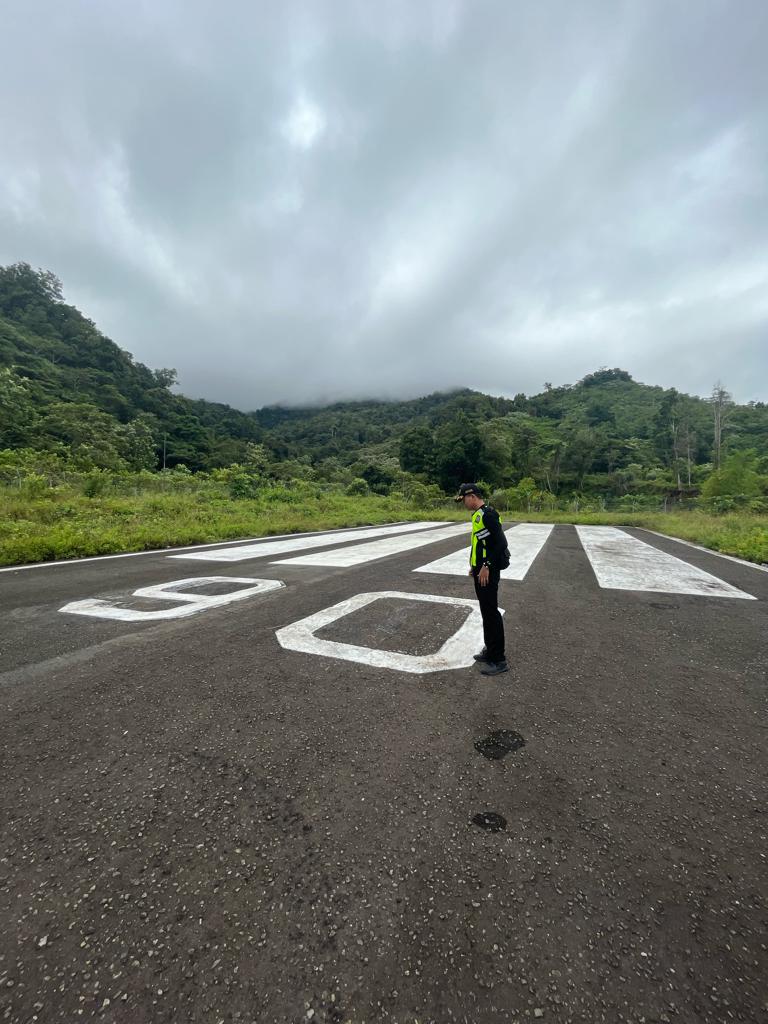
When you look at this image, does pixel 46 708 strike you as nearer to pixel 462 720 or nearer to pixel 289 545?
pixel 462 720

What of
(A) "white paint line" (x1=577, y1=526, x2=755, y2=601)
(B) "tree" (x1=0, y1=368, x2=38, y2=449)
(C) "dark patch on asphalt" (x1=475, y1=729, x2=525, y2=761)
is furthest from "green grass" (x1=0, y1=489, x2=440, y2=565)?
(B) "tree" (x1=0, y1=368, x2=38, y2=449)

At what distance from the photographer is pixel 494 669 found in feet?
8.32

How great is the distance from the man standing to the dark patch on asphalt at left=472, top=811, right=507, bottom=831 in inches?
43.9

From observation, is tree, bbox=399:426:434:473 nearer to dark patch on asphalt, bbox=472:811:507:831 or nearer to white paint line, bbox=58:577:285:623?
white paint line, bbox=58:577:285:623

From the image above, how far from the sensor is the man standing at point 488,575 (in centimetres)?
259

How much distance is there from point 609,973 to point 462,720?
106cm

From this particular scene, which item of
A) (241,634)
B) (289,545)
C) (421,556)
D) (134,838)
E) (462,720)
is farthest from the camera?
(289,545)

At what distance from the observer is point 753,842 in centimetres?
134

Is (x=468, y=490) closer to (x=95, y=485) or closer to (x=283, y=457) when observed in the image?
(x=95, y=485)

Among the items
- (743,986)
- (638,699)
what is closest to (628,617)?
(638,699)

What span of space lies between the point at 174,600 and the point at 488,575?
3.20 m

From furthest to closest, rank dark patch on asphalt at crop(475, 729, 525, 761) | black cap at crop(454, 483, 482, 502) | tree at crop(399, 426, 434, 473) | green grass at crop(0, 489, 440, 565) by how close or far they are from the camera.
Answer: tree at crop(399, 426, 434, 473)
green grass at crop(0, 489, 440, 565)
black cap at crop(454, 483, 482, 502)
dark patch on asphalt at crop(475, 729, 525, 761)

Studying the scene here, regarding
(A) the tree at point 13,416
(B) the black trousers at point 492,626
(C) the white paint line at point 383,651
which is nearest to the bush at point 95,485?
(C) the white paint line at point 383,651

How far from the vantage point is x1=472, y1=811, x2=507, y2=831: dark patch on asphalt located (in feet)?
4.50
